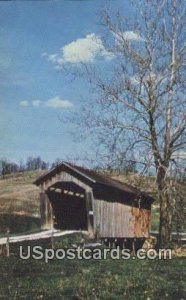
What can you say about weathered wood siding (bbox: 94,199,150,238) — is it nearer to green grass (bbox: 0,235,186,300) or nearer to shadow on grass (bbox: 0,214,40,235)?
shadow on grass (bbox: 0,214,40,235)

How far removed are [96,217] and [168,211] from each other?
17.2 ft

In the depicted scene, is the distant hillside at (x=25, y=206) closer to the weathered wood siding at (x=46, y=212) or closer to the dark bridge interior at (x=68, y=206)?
the dark bridge interior at (x=68, y=206)

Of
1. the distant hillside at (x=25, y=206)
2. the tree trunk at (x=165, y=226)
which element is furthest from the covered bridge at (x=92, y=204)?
the tree trunk at (x=165, y=226)

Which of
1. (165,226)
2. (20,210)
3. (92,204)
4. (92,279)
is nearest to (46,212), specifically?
(92,204)

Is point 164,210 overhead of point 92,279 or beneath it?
overhead

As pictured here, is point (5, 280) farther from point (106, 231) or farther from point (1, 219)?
point (1, 219)

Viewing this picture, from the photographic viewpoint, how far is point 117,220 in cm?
3331

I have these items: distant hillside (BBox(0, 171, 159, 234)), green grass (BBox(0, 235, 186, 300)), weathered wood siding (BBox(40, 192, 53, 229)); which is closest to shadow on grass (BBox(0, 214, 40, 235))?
distant hillside (BBox(0, 171, 159, 234))

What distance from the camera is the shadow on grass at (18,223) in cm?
3920

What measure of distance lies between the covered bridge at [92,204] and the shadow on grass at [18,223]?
2.98 metres

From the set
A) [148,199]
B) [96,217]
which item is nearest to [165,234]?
[96,217]

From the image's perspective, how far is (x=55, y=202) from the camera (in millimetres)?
37562

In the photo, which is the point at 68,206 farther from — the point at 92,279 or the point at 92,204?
the point at 92,279

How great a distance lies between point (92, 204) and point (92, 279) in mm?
16482
